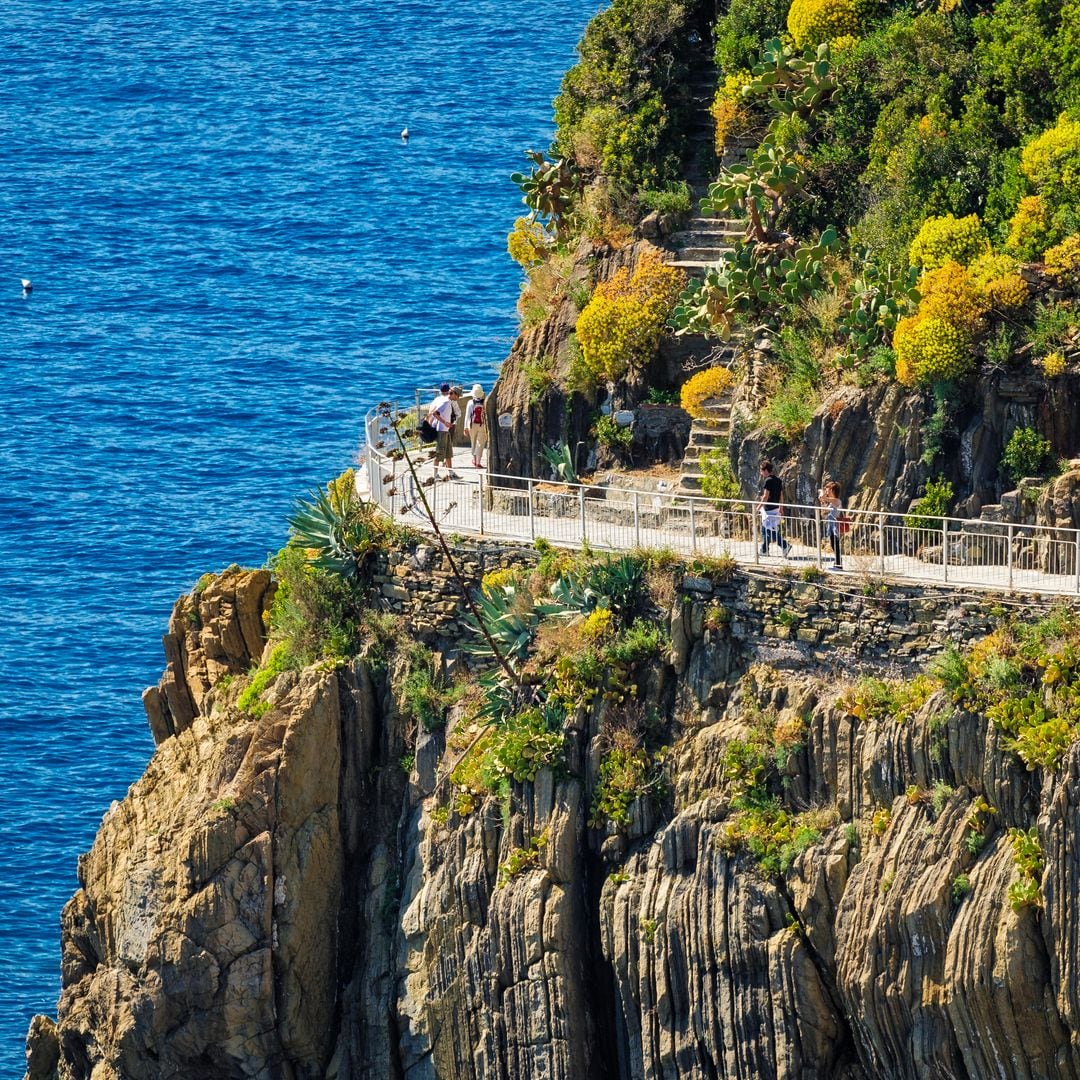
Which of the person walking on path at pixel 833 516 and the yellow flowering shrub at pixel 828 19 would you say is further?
the yellow flowering shrub at pixel 828 19

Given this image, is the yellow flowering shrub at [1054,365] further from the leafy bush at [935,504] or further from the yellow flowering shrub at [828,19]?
the yellow flowering shrub at [828,19]

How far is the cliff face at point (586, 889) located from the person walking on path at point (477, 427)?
4517mm

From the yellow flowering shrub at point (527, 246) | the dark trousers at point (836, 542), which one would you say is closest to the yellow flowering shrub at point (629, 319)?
the yellow flowering shrub at point (527, 246)

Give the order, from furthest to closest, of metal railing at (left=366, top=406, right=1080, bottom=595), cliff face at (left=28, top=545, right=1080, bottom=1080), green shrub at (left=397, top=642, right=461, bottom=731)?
green shrub at (left=397, top=642, right=461, bottom=731), metal railing at (left=366, top=406, right=1080, bottom=595), cliff face at (left=28, top=545, right=1080, bottom=1080)

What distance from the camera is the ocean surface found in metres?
74.5

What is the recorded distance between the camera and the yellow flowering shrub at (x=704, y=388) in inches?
2239

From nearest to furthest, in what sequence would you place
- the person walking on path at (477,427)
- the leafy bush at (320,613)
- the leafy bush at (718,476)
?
the leafy bush at (718,476), the leafy bush at (320,613), the person walking on path at (477,427)

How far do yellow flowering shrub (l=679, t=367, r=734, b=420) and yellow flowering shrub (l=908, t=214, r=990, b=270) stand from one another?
4.38m

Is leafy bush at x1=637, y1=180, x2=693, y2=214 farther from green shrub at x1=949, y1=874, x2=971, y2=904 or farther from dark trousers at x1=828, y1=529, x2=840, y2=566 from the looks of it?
green shrub at x1=949, y1=874, x2=971, y2=904

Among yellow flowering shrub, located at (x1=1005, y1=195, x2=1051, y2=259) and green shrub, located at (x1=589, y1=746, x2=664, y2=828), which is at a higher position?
yellow flowering shrub, located at (x1=1005, y1=195, x2=1051, y2=259)

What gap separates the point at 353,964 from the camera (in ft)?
184

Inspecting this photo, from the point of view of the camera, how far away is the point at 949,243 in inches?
2120

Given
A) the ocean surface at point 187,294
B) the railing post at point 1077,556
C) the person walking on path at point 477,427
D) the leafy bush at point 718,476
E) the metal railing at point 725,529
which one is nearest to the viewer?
the railing post at point 1077,556

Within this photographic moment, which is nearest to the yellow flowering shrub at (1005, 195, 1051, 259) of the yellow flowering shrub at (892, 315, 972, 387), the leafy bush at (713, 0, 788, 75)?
the yellow flowering shrub at (892, 315, 972, 387)
